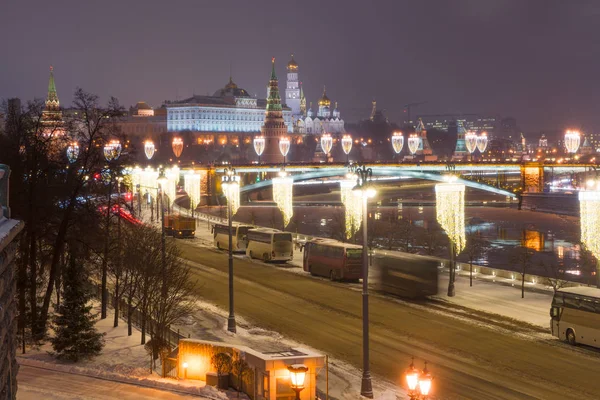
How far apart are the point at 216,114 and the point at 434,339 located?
15965cm

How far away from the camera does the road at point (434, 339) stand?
671 inches

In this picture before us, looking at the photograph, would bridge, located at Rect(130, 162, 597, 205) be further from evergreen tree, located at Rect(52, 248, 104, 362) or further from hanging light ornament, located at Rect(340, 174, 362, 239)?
evergreen tree, located at Rect(52, 248, 104, 362)

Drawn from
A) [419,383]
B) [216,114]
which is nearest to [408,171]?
[419,383]

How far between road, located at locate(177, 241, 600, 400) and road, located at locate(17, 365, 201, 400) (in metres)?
5.34

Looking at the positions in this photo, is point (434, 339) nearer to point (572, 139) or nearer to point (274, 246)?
point (274, 246)

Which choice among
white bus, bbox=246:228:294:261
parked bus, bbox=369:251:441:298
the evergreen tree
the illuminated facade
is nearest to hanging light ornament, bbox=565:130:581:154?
white bus, bbox=246:228:294:261

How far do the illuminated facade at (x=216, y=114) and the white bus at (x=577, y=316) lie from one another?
147510mm

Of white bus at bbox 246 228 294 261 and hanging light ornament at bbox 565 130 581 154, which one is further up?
hanging light ornament at bbox 565 130 581 154

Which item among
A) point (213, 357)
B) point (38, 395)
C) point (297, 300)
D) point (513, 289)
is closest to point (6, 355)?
point (38, 395)

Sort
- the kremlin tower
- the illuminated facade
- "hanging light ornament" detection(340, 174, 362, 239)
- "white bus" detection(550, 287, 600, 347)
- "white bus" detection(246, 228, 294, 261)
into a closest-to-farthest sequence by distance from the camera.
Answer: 1. "white bus" detection(550, 287, 600, 347)
2. "white bus" detection(246, 228, 294, 261)
3. "hanging light ornament" detection(340, 174, 362, 239)
4. the kremlin tower
5. the illuminated facade

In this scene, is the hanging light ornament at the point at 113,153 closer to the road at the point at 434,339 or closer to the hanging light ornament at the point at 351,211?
the road at the point at 434,339

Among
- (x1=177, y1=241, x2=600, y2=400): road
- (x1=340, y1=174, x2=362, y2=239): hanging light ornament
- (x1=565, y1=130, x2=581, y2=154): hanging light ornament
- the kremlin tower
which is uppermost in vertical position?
the kremlin tower

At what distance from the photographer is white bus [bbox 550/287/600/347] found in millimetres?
19953

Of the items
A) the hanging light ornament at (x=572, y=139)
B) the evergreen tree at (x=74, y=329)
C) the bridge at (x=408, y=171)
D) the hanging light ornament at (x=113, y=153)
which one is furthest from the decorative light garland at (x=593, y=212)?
the hanging light ornament at (x=572, y=139)
